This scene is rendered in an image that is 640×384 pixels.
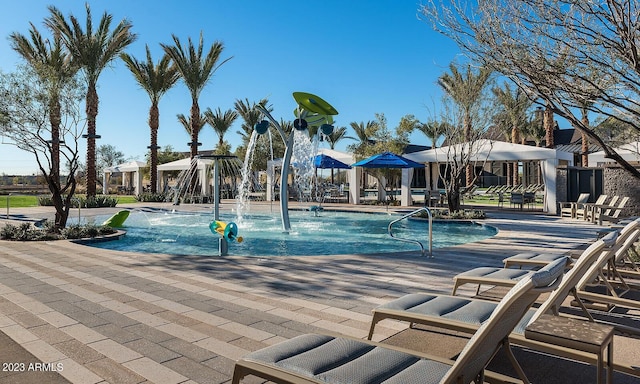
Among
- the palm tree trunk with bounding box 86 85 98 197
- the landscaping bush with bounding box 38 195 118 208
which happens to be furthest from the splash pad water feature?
the palm tree trunk with bounding box 86 85 98 197

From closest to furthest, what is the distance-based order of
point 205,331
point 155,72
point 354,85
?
1. point 205,331
2. point 354,85
3. point 155,72

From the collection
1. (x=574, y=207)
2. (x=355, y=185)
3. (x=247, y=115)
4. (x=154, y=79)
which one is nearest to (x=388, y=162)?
(x=355, y=185)

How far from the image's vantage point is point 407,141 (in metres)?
26.4

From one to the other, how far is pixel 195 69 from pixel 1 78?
16804 mm

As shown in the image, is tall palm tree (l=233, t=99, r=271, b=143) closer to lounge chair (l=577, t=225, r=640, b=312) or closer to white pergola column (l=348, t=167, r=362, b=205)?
white pergola column (l=348, t=167, r=362, b=205)

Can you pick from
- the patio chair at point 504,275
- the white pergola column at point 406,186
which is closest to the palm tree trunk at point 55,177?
the patio chair at point 504,275

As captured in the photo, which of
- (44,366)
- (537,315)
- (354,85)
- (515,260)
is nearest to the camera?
(537,315)

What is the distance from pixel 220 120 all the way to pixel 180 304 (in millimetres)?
35585

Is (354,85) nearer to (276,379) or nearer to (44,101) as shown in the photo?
(44,101)

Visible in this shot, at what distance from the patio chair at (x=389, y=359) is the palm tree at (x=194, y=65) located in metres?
27.4

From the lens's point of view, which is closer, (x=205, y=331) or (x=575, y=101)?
(x=205, y=331)

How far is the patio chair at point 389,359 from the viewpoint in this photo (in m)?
2.13

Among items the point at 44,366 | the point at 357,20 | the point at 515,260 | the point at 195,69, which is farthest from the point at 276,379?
the point at 195,69

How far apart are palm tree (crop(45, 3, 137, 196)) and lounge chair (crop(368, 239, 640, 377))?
2180 cm
